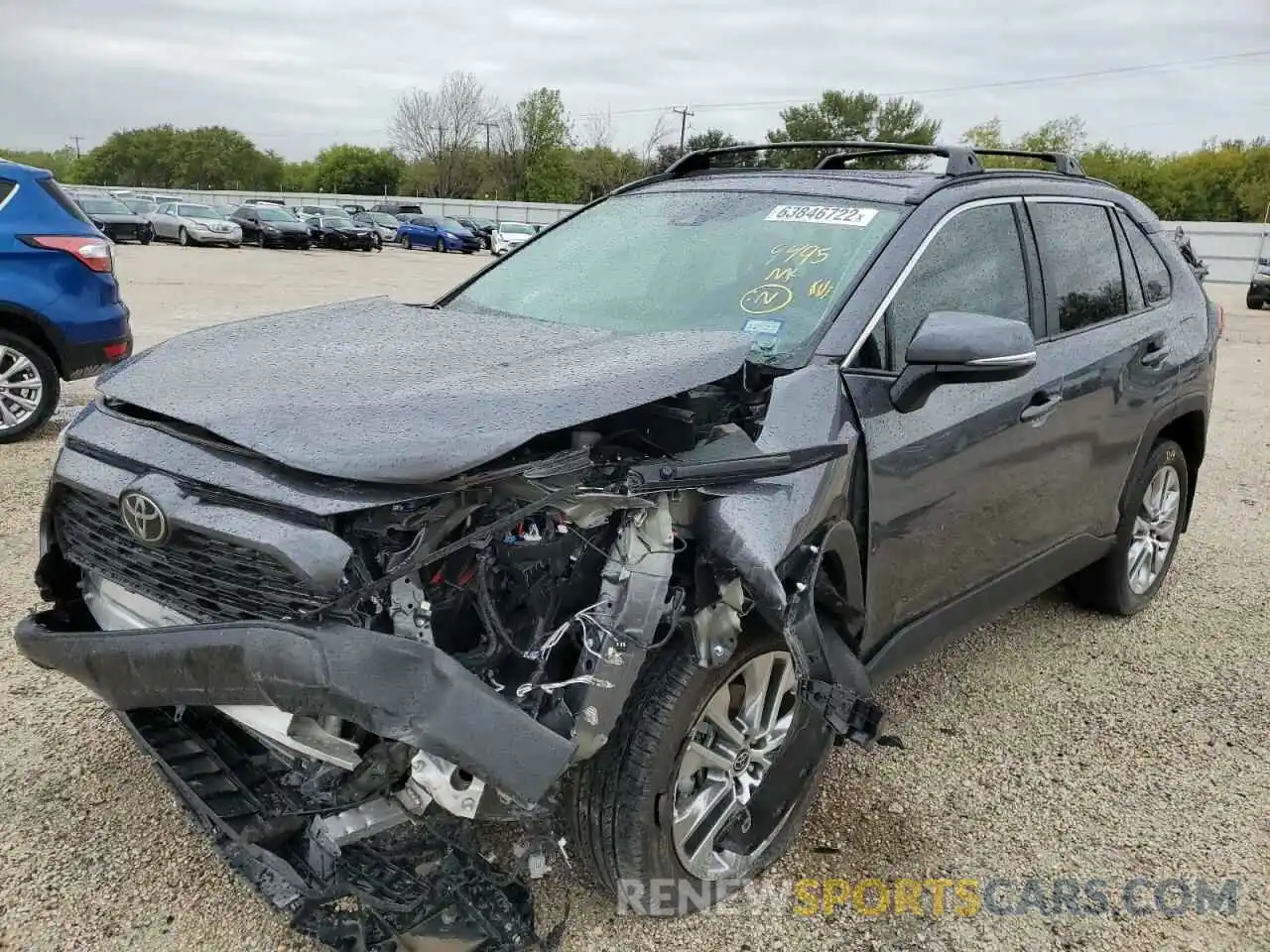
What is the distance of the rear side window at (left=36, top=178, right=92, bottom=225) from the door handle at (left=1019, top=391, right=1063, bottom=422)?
6.21 m

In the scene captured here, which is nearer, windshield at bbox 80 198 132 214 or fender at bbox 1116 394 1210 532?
fender at bbox 1116 394 1210 532

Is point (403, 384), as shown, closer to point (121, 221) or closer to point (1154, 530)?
point (1154, 530)

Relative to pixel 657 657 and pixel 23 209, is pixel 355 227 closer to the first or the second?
pixel 23 209

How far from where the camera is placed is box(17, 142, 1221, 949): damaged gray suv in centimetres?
200

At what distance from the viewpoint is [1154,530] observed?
15.2 ft

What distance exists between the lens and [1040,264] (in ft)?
11.6

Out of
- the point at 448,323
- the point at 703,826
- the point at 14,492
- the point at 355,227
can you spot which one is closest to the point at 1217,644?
the point at 703,826

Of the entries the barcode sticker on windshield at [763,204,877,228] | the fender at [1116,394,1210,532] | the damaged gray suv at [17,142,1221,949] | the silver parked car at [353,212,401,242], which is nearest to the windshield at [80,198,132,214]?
the silver parked car at [353,212,401,242]

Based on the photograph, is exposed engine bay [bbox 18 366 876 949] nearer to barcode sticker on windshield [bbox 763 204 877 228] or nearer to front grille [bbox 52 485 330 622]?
front grille [bbox 52 485 330 622]

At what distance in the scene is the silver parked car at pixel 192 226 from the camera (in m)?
30.7

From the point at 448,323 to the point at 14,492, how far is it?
3.83m

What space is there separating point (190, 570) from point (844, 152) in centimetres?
313

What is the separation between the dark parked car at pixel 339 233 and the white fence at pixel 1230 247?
29252 mm

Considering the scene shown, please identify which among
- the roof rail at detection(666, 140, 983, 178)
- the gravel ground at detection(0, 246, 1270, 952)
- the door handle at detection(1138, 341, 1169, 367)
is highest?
the roof rail at detection(666, 140, 983, 178)
